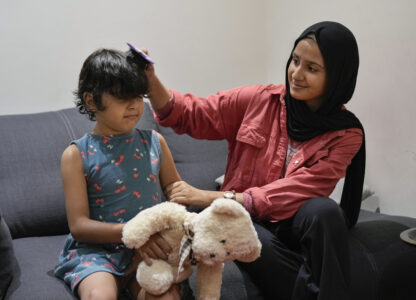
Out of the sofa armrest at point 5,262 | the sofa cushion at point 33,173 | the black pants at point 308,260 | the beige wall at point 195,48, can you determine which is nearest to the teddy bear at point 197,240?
the black pants at point 308,260

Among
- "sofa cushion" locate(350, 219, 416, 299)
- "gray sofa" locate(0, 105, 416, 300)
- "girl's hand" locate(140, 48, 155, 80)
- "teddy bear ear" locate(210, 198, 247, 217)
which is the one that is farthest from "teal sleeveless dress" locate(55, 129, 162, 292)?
"sofa cushion" locate(350, 219, 416, 299)

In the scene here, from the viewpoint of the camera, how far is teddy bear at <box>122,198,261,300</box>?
111cm

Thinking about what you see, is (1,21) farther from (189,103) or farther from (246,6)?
(246,6)

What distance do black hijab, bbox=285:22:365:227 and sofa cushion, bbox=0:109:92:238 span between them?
875mm

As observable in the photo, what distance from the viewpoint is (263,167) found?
5.39 feet

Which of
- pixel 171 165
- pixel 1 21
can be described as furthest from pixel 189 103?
pixel 1 21

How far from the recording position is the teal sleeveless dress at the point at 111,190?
51.3 inches

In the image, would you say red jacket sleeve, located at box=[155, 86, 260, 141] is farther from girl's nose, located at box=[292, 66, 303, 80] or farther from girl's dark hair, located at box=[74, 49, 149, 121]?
girl's dark hair, located at box=[74, 49, 149, 121]

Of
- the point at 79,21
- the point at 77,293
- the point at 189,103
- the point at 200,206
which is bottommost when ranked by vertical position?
the point at 77,293

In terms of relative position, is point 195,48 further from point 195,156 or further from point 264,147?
point 264,147

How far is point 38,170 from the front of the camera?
1.81 m

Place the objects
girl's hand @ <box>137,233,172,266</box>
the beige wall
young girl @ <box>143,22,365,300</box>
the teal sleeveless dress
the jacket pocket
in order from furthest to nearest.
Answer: the beige wall → the jacket pocket → young girl @ <box>143,22,365,300</box> → the teal sleeveless dress → girl's hand @ <box>137,233,172,266</box>

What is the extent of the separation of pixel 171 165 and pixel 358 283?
70 centimetres

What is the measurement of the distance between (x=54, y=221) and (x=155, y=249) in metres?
0.71
